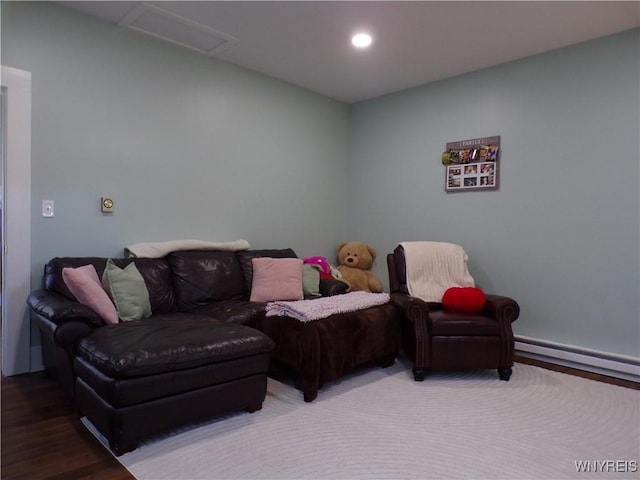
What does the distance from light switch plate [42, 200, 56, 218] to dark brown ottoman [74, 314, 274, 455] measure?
3.75ft

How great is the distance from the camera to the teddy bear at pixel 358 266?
454cm

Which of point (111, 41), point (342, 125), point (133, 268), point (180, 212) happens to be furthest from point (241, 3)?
point (342, 125)

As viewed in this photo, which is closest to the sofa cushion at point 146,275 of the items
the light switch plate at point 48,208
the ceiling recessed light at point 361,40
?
the light switch plate at point 48,208

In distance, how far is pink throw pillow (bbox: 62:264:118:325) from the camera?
252 centimetres

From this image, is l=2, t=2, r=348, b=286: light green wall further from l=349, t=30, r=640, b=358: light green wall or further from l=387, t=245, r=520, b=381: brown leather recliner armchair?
l=387, t=245, r=520, b=381: brown leather recliner armchair

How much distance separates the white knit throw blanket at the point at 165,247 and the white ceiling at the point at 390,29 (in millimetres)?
1689

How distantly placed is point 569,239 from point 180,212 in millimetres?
3263

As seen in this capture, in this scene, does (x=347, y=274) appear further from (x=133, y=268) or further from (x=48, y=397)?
(x=48, y=397)

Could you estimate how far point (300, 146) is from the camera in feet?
15.3

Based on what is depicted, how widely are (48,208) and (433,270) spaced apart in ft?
9.96

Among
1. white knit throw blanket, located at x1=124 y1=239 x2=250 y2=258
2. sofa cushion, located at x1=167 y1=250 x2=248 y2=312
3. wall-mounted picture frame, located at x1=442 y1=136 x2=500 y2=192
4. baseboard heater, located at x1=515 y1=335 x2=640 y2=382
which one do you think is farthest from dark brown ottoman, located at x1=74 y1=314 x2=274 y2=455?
wall-mounted picture frame, located at x1=442 y1=136 x2=500 y2=192

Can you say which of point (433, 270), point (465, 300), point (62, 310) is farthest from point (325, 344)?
point (62, 310)

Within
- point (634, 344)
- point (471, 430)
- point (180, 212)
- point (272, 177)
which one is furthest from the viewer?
point (272, 177)

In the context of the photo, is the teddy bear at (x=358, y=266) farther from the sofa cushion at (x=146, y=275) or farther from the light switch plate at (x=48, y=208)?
the light switch plate at (x=48, y=208)
